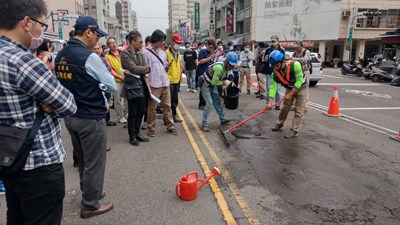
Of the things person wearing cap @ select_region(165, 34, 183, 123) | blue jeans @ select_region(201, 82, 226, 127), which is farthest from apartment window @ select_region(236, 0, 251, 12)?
blue jeans @ select_region(201, 82, 226, 127)

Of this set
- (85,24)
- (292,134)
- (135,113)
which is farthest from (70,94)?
(292,134)

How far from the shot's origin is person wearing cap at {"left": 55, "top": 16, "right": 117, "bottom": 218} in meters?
2.89

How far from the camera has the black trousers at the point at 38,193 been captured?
180 cm

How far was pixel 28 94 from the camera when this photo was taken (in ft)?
5.57

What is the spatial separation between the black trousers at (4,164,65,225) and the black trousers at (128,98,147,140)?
3.55 m

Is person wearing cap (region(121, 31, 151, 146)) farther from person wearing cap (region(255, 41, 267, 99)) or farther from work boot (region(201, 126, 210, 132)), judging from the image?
person wearing cap (region(255, 41, 267, 99))

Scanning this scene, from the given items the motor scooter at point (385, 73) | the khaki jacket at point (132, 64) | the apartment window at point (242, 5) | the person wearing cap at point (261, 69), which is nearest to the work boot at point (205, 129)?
the khaki jacket at point (132, 64)

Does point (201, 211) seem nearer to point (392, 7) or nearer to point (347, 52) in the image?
point (347, 52)

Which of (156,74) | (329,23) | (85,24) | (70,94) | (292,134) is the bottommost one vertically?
(292,134)

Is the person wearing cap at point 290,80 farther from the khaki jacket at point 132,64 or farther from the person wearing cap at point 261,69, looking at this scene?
the person wearing cap at point 261,69

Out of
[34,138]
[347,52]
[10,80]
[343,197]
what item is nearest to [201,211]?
[343,197]

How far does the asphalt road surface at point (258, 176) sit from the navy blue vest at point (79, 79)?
1.17 metres

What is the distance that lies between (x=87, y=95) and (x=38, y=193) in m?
1.31

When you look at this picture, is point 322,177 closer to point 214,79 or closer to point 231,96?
point 231,96
